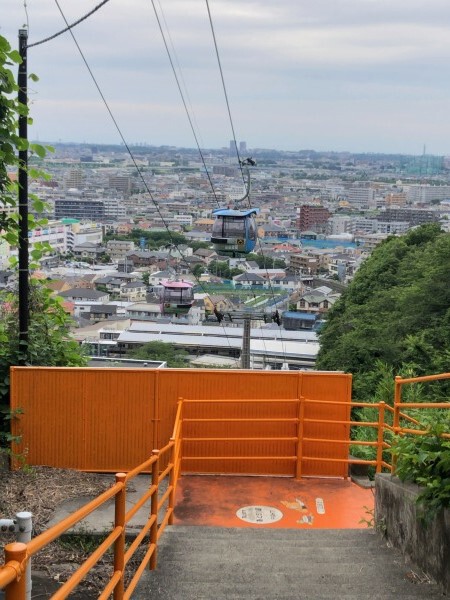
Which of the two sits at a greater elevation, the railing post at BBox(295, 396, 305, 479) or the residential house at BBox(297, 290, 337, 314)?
the railing post at BBox(295, 396, 305, 479)

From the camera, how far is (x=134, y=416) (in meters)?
8.52

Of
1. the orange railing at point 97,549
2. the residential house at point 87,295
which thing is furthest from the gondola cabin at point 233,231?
the residential house at point 87,295

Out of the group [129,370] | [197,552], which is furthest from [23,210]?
[197,552]

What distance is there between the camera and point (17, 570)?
1.97 metres

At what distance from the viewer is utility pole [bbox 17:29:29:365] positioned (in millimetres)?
8602

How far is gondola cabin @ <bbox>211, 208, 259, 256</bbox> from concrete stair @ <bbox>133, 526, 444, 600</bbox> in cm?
2106

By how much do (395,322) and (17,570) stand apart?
87.0 feet

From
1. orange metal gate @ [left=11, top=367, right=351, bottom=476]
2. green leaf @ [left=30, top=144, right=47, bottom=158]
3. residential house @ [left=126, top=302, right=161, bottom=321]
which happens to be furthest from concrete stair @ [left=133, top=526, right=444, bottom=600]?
residential house @ [left=126, top=302, right=161, bottom=321]

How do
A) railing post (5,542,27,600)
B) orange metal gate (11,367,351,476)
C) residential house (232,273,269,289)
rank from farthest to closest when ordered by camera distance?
residential house (232,273,269,289), orange metal gate (11,367,351,476), railing post (5,542,27,600)

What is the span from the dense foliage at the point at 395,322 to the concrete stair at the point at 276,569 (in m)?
12.9

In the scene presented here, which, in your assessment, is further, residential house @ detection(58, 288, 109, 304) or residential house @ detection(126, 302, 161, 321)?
residential house @ detection(58, 288, 109, 304)

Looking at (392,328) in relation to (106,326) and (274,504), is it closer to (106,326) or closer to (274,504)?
(274,504)

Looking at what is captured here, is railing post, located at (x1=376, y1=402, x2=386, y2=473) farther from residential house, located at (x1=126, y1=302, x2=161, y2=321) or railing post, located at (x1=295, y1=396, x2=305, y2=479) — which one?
residential house, located at (x1=126, y1=302, x2=161, y2=321)

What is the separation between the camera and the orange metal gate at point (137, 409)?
8445 mm
